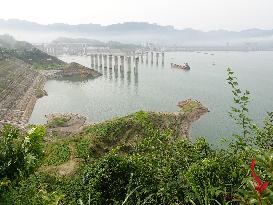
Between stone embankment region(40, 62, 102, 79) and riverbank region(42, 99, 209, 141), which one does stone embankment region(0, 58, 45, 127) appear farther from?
riverbank region(42, 99, 209, 141)

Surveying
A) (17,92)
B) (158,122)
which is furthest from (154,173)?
(17,92)

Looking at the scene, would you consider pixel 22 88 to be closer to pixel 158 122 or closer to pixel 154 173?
pixel 158 122

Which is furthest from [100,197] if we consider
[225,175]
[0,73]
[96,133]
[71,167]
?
[0,73]

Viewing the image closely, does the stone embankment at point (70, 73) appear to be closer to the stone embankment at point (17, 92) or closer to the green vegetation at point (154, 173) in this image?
the stone embankment at point (17, 92)

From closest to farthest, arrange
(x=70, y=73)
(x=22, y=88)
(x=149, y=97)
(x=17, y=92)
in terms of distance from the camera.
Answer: (x=17, y=92), (x=22, y=88), (x=149, y=97), (x=70, y=73)

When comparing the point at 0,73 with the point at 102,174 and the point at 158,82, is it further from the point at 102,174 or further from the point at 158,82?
the point at 102,174

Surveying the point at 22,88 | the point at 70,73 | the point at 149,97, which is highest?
the point at 22,88

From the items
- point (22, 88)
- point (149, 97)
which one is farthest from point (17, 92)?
point (149, 97)

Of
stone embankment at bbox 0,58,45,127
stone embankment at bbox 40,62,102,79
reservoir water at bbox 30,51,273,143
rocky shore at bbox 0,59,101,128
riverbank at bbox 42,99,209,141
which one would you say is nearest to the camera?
riverbank at bbox 42,99,209,141

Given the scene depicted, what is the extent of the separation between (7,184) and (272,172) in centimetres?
995

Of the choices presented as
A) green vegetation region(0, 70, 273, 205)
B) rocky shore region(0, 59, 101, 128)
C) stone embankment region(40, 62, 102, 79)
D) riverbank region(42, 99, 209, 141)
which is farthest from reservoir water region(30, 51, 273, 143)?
green vegetation region(0, 70, 273, 205)

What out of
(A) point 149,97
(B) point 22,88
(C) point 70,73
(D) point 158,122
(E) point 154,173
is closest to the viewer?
(E) point 154,173

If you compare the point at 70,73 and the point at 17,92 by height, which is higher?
the point at 17,92

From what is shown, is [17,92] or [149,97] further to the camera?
[149,97]
